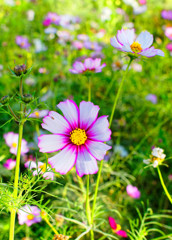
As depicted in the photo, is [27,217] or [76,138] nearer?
[76,138]

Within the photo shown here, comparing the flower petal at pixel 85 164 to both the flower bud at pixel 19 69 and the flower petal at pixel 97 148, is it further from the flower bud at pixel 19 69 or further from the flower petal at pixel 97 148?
the flower bud at pixel 19 69

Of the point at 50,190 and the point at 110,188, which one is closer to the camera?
the point at 50,190

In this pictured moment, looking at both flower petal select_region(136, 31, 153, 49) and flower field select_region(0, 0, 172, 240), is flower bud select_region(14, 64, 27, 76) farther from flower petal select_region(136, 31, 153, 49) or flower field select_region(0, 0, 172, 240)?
flower petal select_region(136, 31, 153, 49)

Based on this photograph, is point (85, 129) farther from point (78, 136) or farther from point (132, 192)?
point (132, 192)

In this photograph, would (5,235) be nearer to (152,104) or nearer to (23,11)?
(152,104)

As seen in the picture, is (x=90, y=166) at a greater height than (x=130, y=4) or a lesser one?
lesser

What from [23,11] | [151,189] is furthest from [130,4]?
[151,189]

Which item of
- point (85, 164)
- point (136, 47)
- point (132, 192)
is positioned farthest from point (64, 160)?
point (132, 192)
